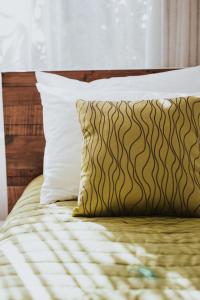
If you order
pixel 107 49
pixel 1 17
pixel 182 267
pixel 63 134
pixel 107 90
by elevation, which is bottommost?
pixel 182 267

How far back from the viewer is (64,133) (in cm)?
160

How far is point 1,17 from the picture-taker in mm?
2047

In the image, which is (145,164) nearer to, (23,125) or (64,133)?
(64,133)

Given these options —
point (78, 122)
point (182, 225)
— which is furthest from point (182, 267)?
point (78, 122)

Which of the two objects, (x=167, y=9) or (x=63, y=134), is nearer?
Answer: (x=63, y=134)

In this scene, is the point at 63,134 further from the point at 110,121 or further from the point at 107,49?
the point at 107,49

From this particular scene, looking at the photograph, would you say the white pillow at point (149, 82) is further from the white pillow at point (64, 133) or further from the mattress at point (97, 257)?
the mattress at point (97, 257)

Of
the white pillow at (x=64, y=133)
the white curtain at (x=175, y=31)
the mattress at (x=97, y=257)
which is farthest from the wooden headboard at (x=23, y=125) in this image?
the mattress at (x=97, y=257)

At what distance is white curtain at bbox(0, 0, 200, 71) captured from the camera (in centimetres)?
200

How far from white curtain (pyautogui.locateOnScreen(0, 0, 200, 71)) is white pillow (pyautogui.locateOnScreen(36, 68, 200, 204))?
40cm

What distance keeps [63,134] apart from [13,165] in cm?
48

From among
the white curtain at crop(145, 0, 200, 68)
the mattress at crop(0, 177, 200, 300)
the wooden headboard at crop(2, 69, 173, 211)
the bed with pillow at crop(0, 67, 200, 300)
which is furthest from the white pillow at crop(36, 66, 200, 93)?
the mattress at crop(0, 177, 200, 300)

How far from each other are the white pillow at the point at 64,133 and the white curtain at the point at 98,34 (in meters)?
0.40

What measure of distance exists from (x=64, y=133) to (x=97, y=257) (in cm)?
65
